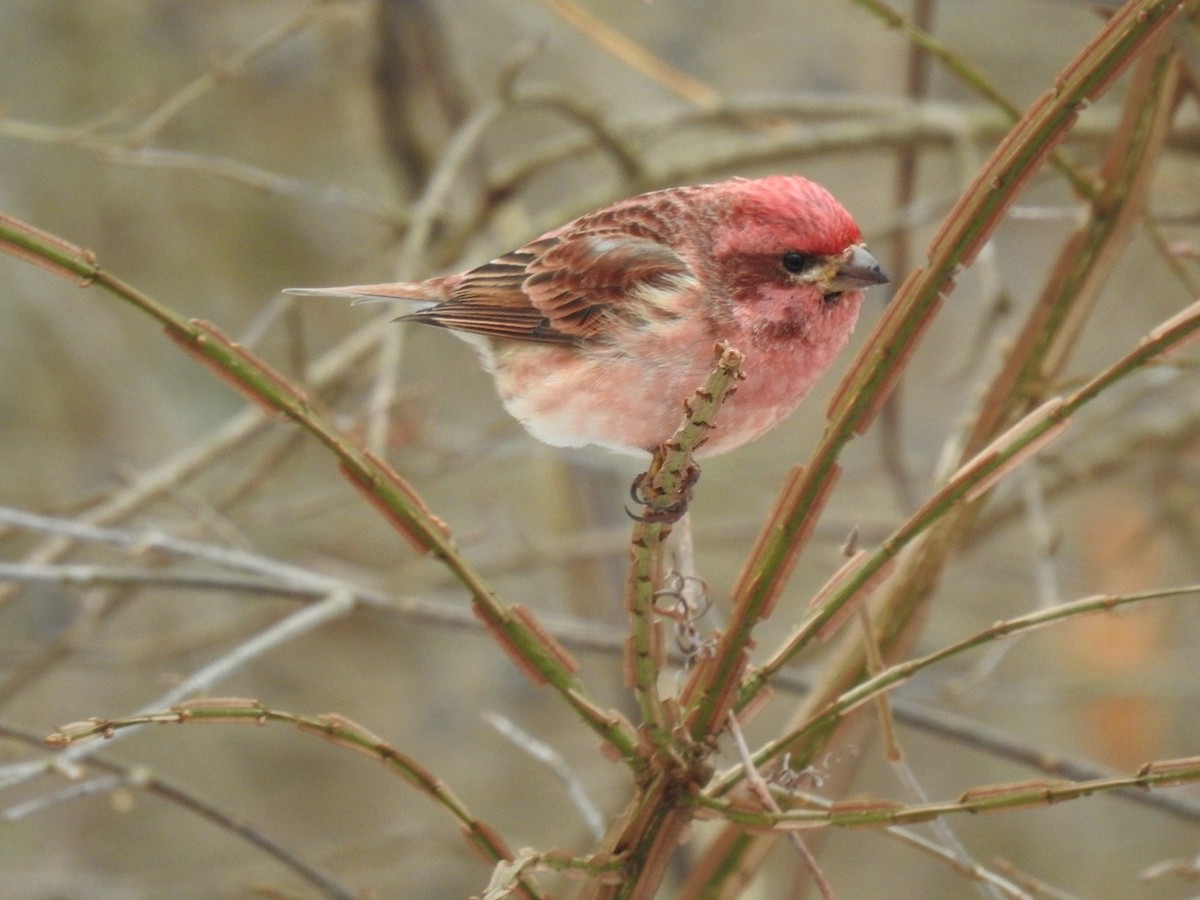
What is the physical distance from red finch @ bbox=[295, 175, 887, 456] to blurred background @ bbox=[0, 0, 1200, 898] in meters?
1.98

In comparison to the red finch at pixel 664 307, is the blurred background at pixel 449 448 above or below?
above

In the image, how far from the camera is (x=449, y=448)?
495 centimetres

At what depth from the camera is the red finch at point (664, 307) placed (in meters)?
2.01

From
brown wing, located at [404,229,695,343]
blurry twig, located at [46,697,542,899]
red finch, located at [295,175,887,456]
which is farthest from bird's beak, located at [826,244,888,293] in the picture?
blurry twig, located at [46,697,542,899]

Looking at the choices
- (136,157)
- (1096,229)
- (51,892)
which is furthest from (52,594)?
(1096,229)

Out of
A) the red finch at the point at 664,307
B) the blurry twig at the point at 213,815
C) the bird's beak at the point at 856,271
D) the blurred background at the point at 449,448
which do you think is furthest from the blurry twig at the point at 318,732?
the blurred background at the point at 449,448

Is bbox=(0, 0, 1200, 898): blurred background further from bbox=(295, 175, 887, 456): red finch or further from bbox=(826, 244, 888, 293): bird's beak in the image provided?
bbox=(826, 244, 888, 293): bird's beak

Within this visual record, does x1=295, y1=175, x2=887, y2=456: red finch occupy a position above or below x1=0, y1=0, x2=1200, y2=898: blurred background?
below

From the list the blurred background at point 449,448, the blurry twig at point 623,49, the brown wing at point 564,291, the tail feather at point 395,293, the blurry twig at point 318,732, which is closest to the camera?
the blurry twig at point 318,732

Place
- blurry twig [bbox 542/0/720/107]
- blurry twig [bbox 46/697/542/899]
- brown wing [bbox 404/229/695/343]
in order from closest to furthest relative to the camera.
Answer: blurry twig [bbox 46/697/542/899]
brown wing [bbox 404/229/695/343]
blurry twig [bbox 542/0/720/107]

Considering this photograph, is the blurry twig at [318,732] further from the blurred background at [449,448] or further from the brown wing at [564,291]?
the blurred background at [449,448]

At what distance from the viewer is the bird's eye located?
6.64 ft

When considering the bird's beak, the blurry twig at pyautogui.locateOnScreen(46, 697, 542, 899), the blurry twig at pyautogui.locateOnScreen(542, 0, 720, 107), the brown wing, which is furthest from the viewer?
the blurry twig at pyautogui.locateOnScreen(542, 0, 720, 107)

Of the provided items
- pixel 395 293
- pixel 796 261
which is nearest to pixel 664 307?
pixel 796 261
